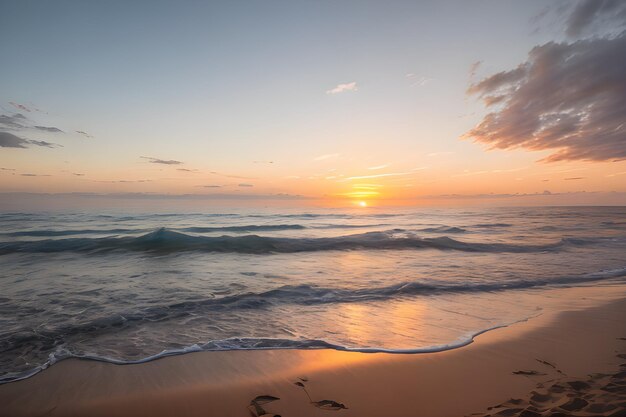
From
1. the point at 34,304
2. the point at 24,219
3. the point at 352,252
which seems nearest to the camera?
the point at 34,304

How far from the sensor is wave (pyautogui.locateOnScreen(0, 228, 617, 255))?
705 inches

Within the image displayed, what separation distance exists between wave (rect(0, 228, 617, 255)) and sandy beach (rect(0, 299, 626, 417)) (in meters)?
13.8

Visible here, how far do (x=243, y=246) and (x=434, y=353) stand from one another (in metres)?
15.7

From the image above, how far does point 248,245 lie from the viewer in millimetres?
19516

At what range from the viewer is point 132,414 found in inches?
133

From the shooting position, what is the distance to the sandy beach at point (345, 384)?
11.1ft

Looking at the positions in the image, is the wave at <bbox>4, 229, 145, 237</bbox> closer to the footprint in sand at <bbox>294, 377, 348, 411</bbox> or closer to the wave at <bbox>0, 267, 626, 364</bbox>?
the wave at <bbox>0, 267, 626, 364</bbox>

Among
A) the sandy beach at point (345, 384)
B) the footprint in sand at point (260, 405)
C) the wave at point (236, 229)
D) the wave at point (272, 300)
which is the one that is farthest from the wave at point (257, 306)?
the wave at point (236, 229)

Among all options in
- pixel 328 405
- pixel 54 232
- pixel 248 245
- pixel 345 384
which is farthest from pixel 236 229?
pixel 328 405

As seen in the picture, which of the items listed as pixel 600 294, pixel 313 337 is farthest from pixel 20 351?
pixel 600 294

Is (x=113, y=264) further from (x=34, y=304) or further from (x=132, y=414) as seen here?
A: (x=132, y=414)

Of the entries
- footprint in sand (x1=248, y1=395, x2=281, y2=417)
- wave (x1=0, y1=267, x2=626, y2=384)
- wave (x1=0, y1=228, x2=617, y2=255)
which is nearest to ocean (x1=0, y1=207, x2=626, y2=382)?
wave (x1=0, y1=267, x2=626, y2=384)

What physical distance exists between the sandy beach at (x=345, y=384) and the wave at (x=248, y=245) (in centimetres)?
1377

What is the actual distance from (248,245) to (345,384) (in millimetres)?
16214
